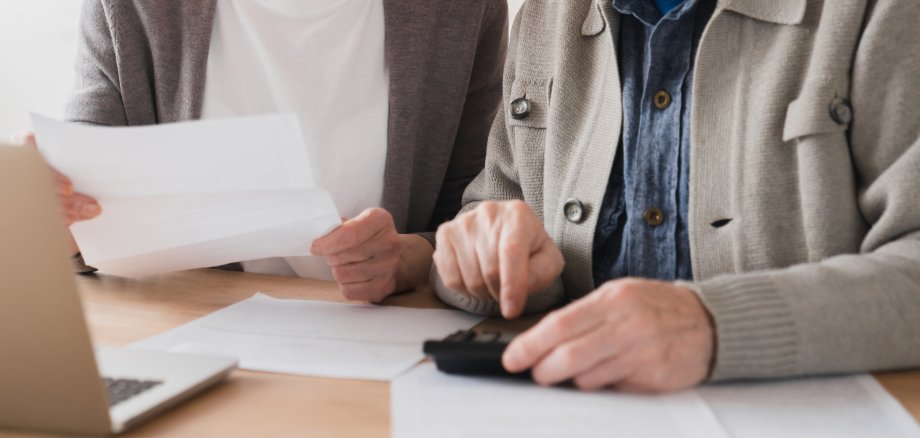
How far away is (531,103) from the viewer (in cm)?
123

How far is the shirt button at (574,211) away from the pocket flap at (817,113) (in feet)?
0.93

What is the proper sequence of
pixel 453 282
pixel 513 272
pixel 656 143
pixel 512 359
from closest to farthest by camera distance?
pixel 512 359, pixel 513 272, pixel 453 282, pixel 656 143

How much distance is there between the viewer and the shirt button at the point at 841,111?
917 millimetres

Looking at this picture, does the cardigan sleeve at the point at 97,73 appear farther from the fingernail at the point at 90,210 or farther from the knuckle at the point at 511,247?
the knuckle at the point at 511,247

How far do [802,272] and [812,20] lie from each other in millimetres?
308

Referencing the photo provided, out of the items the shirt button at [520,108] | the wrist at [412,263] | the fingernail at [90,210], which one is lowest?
the wrist at [412,263]

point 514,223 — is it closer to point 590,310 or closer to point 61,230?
point 590,310

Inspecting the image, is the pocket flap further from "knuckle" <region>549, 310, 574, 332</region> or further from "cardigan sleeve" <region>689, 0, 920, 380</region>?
"knuckle" <region>549, 310, 574, 332</region>

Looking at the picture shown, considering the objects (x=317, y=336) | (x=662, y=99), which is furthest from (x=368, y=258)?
(x=662, y=99)

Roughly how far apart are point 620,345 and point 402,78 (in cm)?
84

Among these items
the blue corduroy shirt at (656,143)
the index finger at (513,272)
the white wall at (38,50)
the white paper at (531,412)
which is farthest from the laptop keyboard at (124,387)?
the white wall at (38,50)

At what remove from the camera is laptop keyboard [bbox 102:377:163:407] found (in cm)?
73

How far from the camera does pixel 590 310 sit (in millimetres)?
750

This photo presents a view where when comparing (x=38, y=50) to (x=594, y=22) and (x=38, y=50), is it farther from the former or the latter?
(x=594, y=22)
